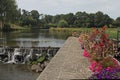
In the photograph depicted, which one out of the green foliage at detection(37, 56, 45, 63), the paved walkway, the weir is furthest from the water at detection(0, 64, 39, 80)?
the paved walkway

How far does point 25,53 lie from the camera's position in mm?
25094

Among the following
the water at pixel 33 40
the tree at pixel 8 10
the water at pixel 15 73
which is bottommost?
the water at pixel 15 73

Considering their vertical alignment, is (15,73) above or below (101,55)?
below

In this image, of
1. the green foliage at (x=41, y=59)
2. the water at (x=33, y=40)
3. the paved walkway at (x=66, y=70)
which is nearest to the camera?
the paved walkway at (x=66, y=70)

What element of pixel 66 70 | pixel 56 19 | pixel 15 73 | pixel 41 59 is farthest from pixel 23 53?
pixel 56 19

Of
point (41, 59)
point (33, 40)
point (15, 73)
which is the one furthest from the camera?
point (33, 40)

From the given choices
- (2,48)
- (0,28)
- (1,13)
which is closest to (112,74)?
(2,48)

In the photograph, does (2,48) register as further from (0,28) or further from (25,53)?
(0,28)

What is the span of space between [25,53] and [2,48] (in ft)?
8.16

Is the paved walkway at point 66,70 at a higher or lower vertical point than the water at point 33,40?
higher

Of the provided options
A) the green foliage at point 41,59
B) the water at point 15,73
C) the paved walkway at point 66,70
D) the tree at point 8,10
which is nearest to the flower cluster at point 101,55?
the paved walkway at point 66,70

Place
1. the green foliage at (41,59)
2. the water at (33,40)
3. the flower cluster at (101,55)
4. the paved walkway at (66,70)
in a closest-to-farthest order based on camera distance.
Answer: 1. the paved walkway at (66,70)
2. the flower cluster at (101,55)
3. the green foliage at (41,59)
4. the water at (33,40)

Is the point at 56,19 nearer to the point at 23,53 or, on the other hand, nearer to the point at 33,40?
the point at 33,40

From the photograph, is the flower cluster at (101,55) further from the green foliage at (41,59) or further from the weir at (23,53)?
the weir at (23,53)
